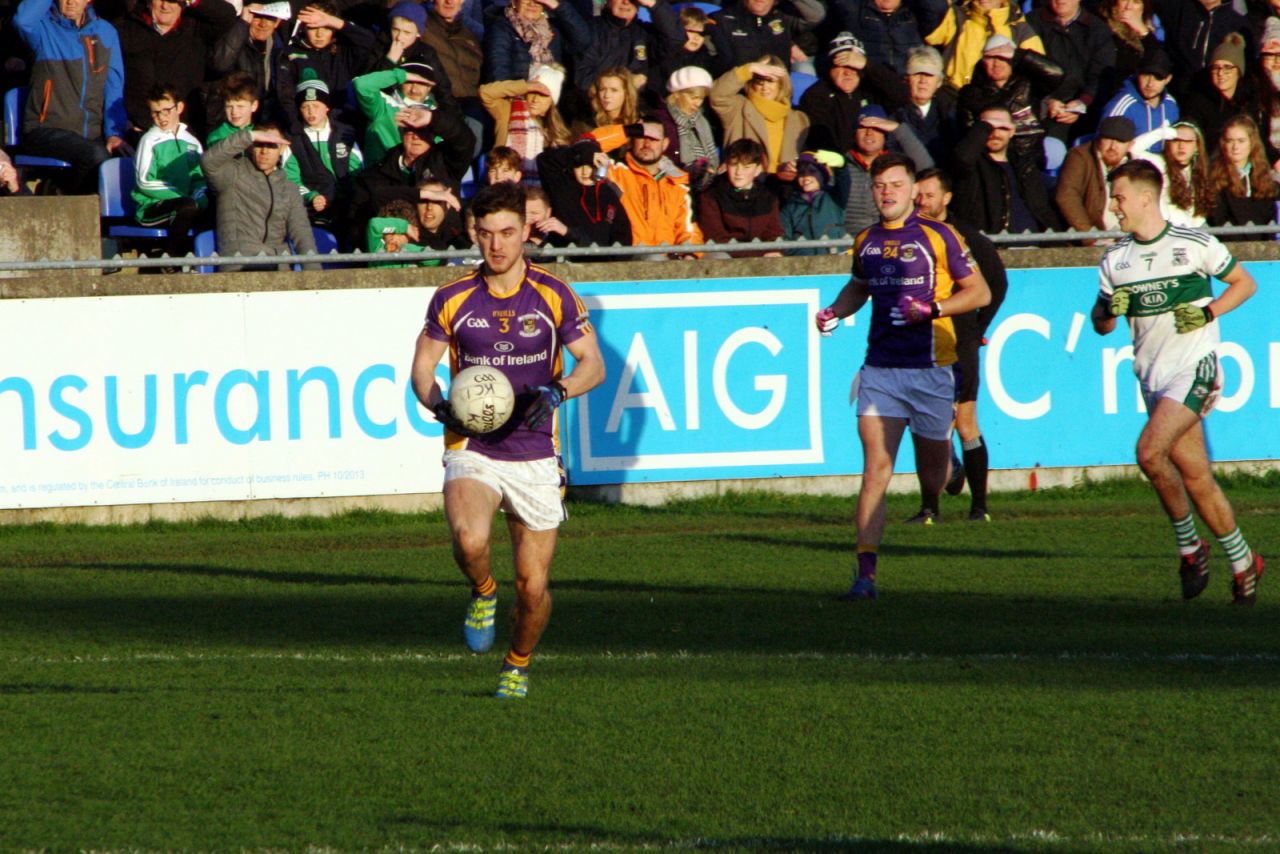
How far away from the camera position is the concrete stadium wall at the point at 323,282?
13.5m

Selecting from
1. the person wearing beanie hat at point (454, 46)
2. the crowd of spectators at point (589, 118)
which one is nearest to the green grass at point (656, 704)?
the crowd of spectators at point (589, 118)

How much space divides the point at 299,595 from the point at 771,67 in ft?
26.0

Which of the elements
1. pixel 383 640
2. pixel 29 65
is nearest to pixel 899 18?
pixel 29 65

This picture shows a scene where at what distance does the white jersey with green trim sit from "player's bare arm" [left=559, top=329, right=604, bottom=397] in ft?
11.5

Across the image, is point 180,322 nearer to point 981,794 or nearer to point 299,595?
point 299,595

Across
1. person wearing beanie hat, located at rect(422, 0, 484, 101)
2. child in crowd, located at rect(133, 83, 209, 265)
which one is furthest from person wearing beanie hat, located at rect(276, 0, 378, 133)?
child in crowd, located at rect(133, 83, 209, 265)

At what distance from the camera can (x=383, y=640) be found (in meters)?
9.09

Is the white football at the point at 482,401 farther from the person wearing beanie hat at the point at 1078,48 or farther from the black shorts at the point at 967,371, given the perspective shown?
the person wearing beanie hat at the point at 1078,48

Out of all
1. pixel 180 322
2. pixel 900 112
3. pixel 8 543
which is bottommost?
pixel 8 543

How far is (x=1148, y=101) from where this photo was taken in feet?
57.2

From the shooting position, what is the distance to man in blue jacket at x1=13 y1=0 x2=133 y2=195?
1541cm

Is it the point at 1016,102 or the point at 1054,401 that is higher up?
the point at 1016,102

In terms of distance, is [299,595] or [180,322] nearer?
[299,595]

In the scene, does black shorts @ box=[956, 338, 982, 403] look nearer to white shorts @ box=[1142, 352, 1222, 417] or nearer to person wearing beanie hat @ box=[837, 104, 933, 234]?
person wearing beanie hat @ box=[837, 104, 933, 234]
